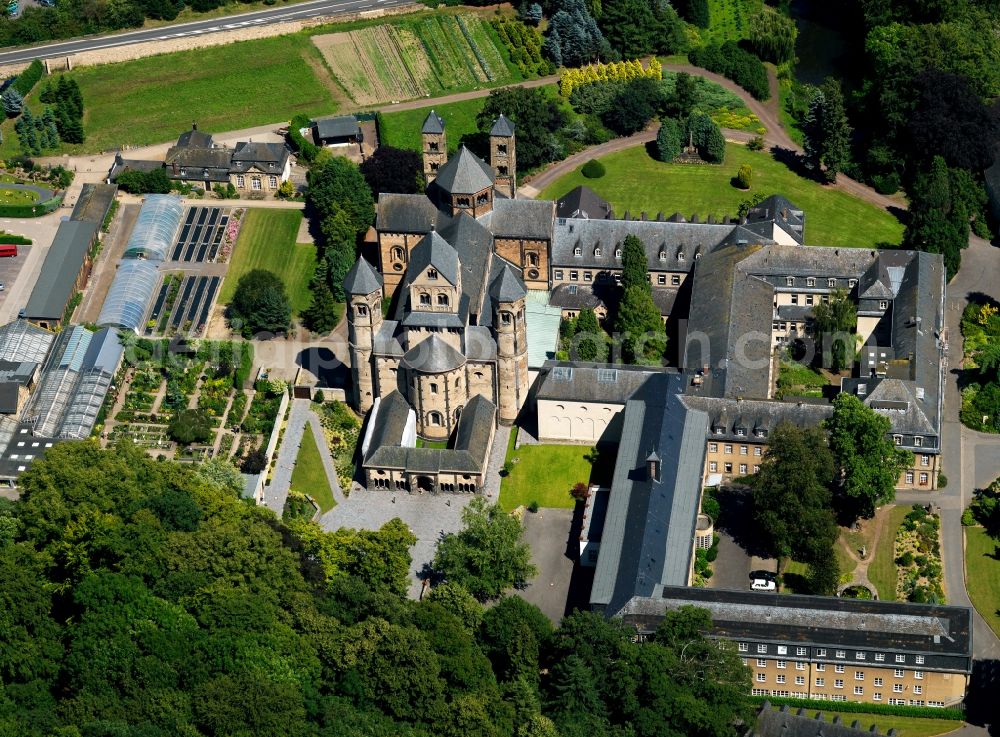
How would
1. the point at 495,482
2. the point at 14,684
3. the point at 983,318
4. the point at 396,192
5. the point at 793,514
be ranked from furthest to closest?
1. the point at 396,192
2. the point at 983,318
3. the point at 495,482
4. the point at 793,514
5. the point at 14,684

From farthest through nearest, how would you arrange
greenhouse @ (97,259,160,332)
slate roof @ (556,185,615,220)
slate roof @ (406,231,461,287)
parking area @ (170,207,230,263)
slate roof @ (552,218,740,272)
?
parking area @ (170,207,230,263)
slate roof @ (556,185,615,220)
slate roof @ (552,218,740,272)
greenhouse @ (97,259,160,332)
slate roof @ (406,231,461,287)

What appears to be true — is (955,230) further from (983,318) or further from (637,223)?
(637,223)

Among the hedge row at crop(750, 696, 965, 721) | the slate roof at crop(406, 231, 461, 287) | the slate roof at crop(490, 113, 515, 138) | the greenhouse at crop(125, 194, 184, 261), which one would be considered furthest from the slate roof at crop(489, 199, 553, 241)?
the hedge row at crop(750, 696, 965, 721)

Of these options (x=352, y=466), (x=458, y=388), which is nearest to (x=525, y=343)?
(x=458, y=388)

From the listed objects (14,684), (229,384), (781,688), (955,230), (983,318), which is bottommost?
(14,684)

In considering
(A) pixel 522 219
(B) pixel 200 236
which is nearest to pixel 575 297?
(A) pixel 522 219

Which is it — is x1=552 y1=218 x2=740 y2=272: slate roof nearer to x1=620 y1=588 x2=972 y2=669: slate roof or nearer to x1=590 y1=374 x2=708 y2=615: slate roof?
x1=590 y1=374 x2=708 y2=615: slate roof

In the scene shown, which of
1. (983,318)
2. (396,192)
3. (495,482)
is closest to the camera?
(495,482)
